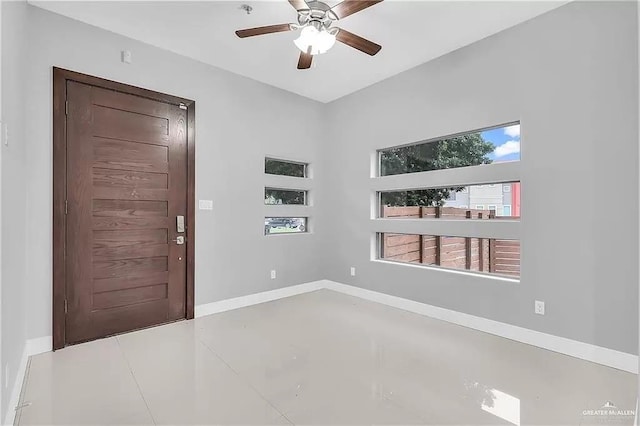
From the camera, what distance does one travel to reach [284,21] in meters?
2.98

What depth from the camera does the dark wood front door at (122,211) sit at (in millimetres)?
2951

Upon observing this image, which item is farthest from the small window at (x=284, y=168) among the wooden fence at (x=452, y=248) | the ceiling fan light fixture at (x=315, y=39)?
the ceiling fan light fixture at (x=315, y=39)

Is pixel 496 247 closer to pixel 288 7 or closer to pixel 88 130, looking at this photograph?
pixel 288 7

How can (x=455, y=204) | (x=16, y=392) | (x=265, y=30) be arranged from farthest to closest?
(x=455, y=204) → (x=265, y=30) → (x=16, y=392)

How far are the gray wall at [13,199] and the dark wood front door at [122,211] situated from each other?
0.39 meters

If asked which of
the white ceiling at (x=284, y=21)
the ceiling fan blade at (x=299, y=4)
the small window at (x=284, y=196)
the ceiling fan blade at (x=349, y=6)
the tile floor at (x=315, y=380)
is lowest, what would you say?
the tile floor at (x=315, y=380)

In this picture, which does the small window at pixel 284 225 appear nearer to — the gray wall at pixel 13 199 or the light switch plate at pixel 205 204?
the light switch plate at pixel 205 204

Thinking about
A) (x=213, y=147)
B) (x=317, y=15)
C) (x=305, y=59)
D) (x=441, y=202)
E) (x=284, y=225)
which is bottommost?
(x=284, y=225)

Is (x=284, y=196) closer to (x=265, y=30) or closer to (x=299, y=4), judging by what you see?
(x=265, y=30)

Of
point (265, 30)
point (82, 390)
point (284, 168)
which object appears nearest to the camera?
point (82, 390)

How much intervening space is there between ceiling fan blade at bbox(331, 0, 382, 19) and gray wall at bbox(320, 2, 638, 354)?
1733 mm

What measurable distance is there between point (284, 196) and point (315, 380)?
2.90 m

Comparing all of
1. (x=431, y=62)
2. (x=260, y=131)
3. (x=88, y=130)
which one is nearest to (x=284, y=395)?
(x=88, y=130)

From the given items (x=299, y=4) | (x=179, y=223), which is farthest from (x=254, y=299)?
(x=299, y=4)
